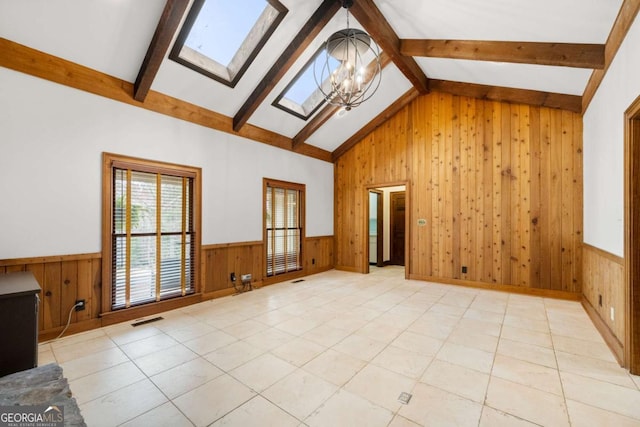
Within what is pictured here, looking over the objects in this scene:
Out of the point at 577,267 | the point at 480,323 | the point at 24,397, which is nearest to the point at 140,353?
the point at 24,397

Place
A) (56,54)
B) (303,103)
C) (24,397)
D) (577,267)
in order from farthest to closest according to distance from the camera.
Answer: (303,103)
(577,267)
(56,54)
(24,397)

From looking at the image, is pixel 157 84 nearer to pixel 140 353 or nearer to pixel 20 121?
pixel 20 121

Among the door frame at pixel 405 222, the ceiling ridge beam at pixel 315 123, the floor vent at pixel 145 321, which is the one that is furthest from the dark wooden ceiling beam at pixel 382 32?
the floor vent at pixel 145 321

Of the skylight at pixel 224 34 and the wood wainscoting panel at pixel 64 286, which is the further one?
A: the skylight at pixel 224 34

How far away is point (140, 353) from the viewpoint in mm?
2609

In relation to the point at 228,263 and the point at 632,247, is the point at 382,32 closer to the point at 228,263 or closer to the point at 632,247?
the point at 632,247

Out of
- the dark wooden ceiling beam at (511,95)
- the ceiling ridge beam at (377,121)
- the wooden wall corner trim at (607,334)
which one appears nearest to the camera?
the wooden wall corner trim at (607,334)

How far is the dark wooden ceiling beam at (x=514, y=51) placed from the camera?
9.66ft

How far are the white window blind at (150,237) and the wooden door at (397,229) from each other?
5.45 m

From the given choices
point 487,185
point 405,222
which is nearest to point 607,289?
point 487,185

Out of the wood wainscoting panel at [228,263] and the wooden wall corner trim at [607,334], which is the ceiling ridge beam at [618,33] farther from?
the wood wainscoting panel at [228,263]

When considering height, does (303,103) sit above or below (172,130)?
above

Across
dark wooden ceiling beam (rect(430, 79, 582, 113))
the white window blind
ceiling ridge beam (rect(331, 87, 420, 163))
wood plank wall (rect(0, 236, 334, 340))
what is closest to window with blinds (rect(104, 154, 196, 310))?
the white window blind

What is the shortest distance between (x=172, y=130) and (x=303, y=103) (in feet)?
7.85
